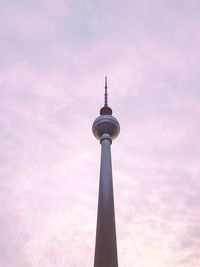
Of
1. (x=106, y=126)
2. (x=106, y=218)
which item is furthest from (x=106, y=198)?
(x=106, y=126)

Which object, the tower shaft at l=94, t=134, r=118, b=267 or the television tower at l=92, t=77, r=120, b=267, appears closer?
the tower shaft at l=94, t=134, r=118, b=267

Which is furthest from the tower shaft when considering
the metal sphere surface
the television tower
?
the metal sphere surface

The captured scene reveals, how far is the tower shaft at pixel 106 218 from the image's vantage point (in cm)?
8450

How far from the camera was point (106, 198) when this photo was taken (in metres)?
93.2

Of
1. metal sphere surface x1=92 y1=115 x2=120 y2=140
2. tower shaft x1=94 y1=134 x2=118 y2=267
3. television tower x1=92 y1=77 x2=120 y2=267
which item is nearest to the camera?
tower shaft x1=94 y1=134 x2=118 y2=267

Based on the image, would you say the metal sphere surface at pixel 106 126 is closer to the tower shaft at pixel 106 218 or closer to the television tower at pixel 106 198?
the television tower at pixel 106 198

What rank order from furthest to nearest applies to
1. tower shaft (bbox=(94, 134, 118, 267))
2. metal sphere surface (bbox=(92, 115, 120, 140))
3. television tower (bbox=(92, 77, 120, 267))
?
1. metal sphere surface (bbox=(92, 115, 120, 140))
2. television tower (bbox=(92, 77, 120, 267))
3. tower shaft (bbox=(94, 134, 118, 267))

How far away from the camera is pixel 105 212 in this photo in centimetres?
9075

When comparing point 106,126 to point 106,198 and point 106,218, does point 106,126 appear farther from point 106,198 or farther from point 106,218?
point 106,218

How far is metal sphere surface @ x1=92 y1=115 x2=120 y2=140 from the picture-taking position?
104 m

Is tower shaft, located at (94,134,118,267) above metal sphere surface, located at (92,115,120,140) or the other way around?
the other way around

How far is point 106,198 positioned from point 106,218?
4882 mm

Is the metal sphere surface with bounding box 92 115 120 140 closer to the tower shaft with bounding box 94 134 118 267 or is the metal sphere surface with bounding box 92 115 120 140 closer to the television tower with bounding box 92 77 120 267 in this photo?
the television tower with bounding box 92 77 120 267

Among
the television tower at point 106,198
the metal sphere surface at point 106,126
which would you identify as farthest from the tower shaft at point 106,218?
the metal sphere surface at point 106,126
